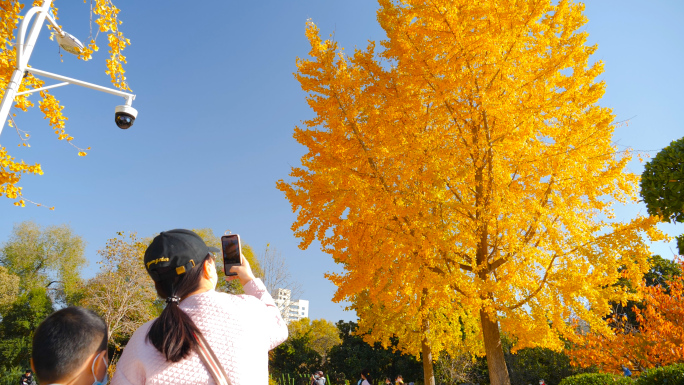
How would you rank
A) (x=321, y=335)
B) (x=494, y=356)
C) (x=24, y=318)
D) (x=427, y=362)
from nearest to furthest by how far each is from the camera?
1. (x=494, y=356)
2. (x=427, y=362)
3. (x=24, y=318)
4. (x=321, y=335)

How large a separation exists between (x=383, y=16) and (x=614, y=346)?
1161 centimetres

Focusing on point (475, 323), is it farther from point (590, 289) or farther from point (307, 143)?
point (307, 143)

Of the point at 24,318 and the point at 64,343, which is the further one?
the point at 24,318

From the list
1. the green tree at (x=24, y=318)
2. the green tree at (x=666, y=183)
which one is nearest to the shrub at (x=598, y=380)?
the green tree at (x=666, y=183)

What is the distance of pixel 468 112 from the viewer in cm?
748

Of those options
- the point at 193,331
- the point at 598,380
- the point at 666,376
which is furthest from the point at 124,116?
the point at 598,380

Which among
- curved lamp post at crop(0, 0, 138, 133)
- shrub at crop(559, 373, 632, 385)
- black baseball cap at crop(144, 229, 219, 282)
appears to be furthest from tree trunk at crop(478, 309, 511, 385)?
curved lamp post at crop(0, 0, 138, 133)

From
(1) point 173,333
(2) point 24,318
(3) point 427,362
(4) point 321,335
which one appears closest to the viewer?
(1) point 173,333

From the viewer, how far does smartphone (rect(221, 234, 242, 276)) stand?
165 centimetres

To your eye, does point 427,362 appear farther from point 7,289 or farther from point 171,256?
point 7,289

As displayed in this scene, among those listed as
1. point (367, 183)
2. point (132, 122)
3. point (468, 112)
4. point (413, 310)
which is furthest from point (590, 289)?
point (132, 122)

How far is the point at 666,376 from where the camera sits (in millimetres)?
6191

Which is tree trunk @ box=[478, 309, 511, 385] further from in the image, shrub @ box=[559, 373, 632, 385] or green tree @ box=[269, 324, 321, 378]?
green tree @ box=[269, 324, 321, 378]

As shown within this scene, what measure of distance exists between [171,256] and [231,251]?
1.01 feet
